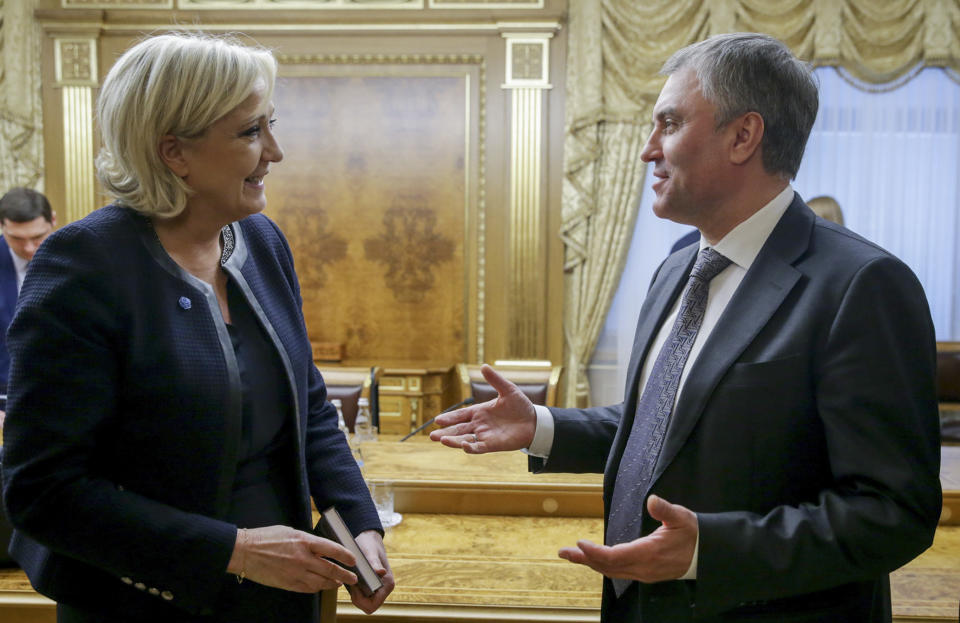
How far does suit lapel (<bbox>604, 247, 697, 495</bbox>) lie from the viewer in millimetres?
1438

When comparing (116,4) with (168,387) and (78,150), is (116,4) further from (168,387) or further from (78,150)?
(168,387)

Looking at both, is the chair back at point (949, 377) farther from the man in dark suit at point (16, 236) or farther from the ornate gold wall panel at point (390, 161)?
the man in dark suit at point (16, 236)

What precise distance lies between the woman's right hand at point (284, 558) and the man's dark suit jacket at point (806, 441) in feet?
1.54

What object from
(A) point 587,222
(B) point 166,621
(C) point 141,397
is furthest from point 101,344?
(A) point 587,222

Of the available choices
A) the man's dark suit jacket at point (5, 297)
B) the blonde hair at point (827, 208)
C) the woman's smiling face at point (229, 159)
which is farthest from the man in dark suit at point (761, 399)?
the blonde hair at point (827, 208)

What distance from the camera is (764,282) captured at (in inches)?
49.2

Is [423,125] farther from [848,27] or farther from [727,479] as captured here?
[727,479]

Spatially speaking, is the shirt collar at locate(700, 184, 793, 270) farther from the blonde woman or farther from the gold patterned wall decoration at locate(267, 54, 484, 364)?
the gold patterned wall decoration at locate(267, 54, 484, 364)

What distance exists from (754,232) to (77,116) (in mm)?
5339

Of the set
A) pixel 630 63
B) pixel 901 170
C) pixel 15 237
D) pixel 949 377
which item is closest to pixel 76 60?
pixel 15 237

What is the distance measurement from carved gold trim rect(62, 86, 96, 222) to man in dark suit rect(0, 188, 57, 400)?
7.10 ft

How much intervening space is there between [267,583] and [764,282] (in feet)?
2.80

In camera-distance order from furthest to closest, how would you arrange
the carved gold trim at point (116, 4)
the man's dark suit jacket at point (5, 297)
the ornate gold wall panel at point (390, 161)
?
1. the carved gold trim at point (116, 4)
2. the ornate gold wall panel at point (390, 161)
3. the man's dark suit jacket at point (5, 297)

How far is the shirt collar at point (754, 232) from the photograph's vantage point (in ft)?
4.37
